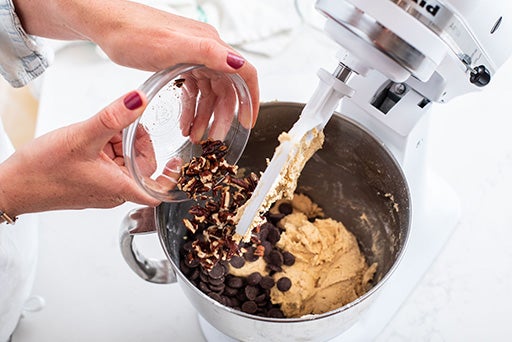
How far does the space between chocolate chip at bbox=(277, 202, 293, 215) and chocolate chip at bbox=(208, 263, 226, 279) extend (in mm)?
176

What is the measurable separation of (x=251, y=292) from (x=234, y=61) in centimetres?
35

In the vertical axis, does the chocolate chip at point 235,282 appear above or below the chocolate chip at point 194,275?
below

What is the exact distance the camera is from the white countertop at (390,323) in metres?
0.86

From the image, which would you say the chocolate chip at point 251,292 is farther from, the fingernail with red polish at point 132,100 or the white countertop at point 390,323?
the fingernail with red polish at point 132,100

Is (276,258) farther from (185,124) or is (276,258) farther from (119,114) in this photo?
(119,114)

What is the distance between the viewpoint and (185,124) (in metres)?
0.72

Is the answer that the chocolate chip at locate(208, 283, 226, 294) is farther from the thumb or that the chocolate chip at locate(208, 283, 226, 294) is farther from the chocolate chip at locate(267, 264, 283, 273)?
the thumb

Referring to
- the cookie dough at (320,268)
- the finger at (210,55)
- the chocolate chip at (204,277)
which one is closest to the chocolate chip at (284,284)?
the cookie dough at (320,268)

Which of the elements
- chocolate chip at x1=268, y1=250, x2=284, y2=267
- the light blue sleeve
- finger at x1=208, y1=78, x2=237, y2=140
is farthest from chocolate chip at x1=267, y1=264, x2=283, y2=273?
the light blue sleeve

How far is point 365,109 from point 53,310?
57 cm

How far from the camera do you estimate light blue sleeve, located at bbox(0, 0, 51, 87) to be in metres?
0.71

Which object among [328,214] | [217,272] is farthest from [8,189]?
[328,214]

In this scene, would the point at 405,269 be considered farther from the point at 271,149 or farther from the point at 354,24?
the point at 354,24

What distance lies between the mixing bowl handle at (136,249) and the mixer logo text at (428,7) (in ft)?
1.27
